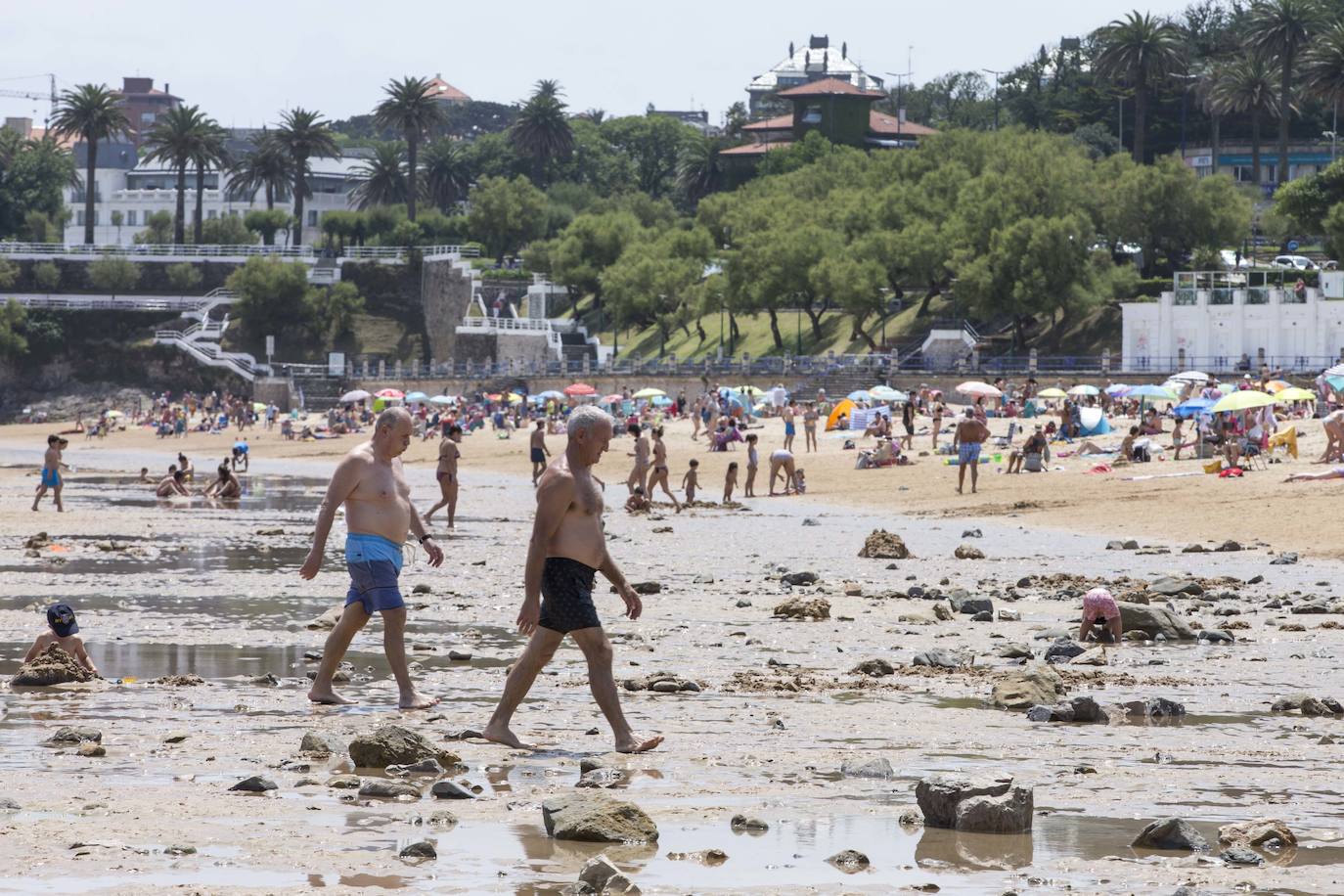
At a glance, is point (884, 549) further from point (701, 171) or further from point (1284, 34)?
point (701, 171)

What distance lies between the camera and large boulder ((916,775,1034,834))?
6.85 m

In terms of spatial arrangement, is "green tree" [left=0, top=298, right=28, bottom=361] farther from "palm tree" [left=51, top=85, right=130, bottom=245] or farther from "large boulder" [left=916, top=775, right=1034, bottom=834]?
"large boulder" [left=916, top=775, right=1034, bottom=834]

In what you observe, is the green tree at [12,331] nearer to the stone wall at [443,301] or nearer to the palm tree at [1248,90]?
the stone wall at [443,301]

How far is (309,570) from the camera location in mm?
9805

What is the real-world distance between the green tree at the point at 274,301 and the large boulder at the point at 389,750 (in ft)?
298

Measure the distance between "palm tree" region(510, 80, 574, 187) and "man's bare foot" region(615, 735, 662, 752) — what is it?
11535 cm

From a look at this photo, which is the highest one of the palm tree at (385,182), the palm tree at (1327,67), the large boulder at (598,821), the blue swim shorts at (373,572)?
the palm tree at (1327,67)

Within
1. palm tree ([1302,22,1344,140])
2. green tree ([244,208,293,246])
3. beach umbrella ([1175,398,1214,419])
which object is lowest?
beach umbrella ([1175,398,1214,419])

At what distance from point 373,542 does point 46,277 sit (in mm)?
→ 100556

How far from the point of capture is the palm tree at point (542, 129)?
122 metres

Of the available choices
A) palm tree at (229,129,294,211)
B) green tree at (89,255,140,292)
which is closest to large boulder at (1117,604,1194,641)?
green tree at (89,255,140,292)

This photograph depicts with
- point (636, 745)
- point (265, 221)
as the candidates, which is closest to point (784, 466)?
point (636, 745)

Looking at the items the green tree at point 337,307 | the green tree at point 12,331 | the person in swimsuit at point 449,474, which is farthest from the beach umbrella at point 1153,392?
the green tree at point 12,331

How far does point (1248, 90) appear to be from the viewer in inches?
3679
